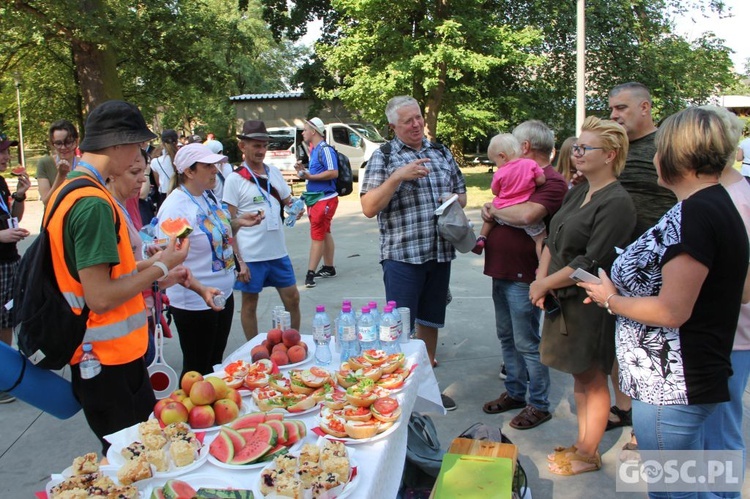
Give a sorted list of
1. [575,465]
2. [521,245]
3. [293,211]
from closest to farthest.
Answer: [575,465] < [521,245] < [293,211]

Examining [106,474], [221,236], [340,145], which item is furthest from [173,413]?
[340,145]

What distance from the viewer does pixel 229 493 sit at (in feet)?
6.21

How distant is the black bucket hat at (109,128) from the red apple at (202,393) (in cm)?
105

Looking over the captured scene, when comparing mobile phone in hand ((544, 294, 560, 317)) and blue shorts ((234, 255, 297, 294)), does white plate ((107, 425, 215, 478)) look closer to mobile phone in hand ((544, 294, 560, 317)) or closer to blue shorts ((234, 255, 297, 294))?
mobile phone in hand ((544, 294, 560, 317))

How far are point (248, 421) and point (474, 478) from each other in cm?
106

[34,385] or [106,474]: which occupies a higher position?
[34,385]

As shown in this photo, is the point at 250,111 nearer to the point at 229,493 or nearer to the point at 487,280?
the point at 487,280

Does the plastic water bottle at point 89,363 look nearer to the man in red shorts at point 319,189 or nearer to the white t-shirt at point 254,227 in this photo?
the white t-shirt at point 254,227

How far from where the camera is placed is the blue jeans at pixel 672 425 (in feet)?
7.30

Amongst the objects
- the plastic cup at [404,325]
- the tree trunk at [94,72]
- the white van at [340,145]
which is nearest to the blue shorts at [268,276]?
the plastic cup at [404,325]

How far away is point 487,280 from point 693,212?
5665mm

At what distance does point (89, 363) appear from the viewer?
2.41m

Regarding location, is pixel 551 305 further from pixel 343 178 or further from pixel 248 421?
pixel 343 178

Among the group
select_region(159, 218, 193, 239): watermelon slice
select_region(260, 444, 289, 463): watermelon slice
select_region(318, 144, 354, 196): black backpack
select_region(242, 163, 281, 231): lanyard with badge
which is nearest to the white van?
select_region(318, 144, 354, 196): black backpack
